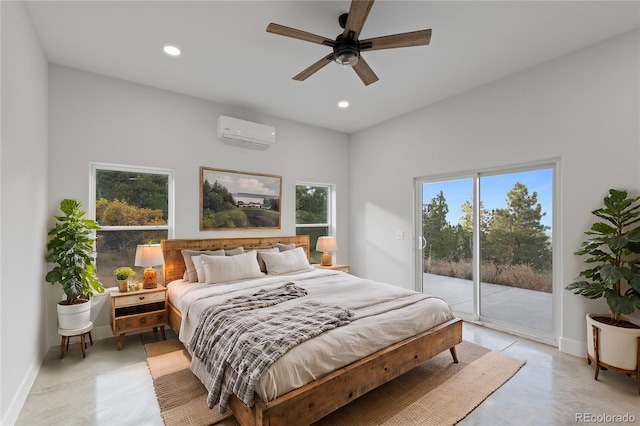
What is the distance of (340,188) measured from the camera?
5.58 metres

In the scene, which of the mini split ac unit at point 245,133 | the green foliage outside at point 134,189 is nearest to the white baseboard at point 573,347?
the mini split ac unit at point 245,133

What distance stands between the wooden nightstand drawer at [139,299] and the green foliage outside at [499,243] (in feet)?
12.0

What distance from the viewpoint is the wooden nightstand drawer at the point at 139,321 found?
10.1 ft

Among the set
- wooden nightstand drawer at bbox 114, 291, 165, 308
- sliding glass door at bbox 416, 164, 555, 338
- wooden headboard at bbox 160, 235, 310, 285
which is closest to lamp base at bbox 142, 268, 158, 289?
wooden nightstand drawer at bbox 114, 291, 165, 308

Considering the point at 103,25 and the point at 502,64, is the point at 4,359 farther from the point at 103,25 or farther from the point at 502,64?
the point at 502,64

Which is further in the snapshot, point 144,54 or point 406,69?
point 406,69

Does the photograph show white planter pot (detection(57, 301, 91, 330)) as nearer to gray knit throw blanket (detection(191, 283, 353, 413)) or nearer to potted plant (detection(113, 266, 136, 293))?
potted plant (detection(113, 266, 136, 293))

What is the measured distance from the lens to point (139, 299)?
10.5ft

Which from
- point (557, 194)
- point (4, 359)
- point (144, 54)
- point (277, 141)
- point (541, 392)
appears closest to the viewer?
point (4, 359)

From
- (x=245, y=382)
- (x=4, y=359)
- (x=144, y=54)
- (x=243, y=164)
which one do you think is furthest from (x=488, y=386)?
(x=144, y=54)

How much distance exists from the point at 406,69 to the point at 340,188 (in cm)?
263

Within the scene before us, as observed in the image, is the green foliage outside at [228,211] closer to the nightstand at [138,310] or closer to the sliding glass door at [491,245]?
the nightstand at [138,310]

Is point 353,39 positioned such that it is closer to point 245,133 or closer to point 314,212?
point 245,133

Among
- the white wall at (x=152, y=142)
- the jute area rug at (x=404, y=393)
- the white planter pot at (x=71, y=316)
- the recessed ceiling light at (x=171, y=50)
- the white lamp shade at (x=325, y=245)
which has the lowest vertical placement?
the jute area rug at (x=404, y=393)
